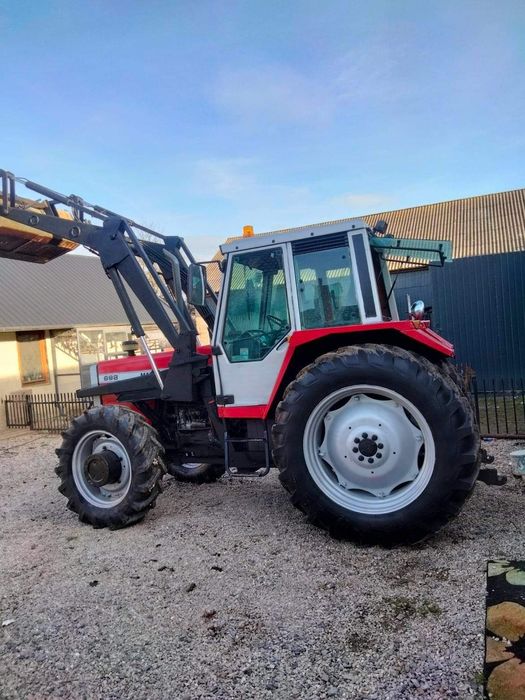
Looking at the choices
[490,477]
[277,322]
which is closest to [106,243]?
[277,322]

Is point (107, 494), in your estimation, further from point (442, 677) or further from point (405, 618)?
point (442, 677)

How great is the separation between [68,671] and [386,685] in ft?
5.54

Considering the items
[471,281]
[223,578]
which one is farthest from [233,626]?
[471,281]

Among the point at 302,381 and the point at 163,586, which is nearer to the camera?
the point at 163,586

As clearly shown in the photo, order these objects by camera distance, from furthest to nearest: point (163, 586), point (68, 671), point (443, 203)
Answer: point (443, 203) → point (163, 586) → point (68, 671)

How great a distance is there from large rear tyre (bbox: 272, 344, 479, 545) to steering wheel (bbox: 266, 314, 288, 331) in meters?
0.59

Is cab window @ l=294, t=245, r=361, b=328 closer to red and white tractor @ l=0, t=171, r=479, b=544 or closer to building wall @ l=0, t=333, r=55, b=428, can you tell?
red and white tractor @ l=0, t=171, r=479, b=544

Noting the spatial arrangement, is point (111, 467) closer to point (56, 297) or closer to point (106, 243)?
point (106, 243)

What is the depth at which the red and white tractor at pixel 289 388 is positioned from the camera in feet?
12.7

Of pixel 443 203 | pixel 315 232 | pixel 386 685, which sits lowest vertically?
pixel 386 685

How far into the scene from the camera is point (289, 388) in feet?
13.4

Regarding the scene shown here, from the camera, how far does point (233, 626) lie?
122 inches

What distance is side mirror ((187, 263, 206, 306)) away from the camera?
4629 mm

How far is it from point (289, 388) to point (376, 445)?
2.65 feet
